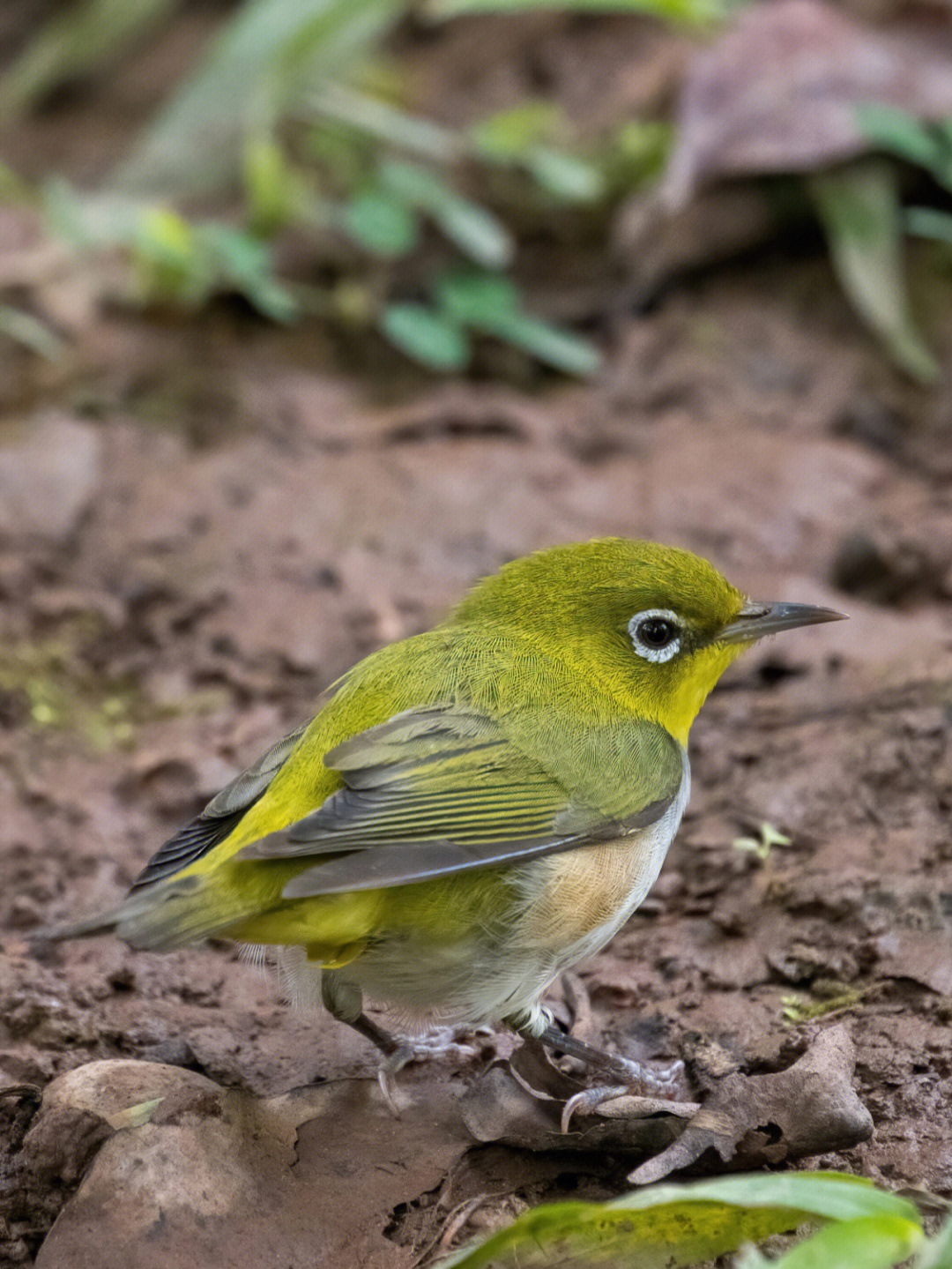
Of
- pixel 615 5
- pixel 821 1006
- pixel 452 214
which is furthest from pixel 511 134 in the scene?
pixel 821 1006

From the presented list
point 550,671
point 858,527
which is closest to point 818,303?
point 858,527

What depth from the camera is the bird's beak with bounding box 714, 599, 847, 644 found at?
370cm

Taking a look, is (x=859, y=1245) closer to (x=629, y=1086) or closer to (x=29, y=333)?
(x=629, y=1086)

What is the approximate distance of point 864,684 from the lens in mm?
4445

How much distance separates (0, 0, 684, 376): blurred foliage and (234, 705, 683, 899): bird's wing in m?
3.18

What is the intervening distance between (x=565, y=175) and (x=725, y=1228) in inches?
190

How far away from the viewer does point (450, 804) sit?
10.1 feet

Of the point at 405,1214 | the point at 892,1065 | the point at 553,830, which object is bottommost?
the point at 892,1065

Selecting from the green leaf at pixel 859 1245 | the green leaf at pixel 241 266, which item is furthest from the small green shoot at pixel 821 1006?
the green leaf at pixel 241 266

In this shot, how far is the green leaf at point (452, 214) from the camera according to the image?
6234 millimetres

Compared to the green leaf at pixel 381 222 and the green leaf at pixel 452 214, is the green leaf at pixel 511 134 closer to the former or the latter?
the green leaf at pixel 452 214

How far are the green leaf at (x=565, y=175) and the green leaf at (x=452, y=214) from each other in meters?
0.32

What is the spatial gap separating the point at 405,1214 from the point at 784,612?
1802mm

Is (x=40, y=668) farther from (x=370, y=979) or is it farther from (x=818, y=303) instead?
(x=818, y=303)
